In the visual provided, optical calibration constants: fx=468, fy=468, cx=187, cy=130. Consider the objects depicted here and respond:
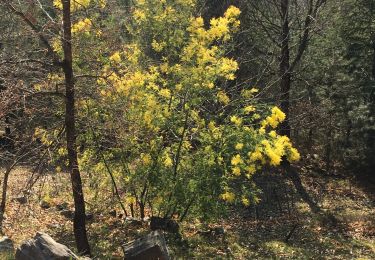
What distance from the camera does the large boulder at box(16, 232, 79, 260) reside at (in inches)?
276

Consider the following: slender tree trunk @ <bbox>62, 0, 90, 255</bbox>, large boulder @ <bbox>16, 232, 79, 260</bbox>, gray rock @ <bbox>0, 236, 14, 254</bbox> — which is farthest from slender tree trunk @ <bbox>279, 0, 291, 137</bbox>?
large boulder @ <bbox>16, 232, 79, 260</bbox>

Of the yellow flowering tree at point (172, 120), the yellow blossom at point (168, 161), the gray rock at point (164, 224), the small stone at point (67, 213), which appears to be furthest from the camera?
the small stone at point (67, 213)

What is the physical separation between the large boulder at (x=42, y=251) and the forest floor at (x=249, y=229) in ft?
7.62

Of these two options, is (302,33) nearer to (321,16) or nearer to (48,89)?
(321,16)

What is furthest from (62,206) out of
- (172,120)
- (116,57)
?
(116,57)

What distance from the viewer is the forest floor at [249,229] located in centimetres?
1204

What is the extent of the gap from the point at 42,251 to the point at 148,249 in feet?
6.64

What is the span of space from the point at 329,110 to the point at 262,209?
274 inches

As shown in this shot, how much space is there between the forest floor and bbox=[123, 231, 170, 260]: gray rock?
174 cm

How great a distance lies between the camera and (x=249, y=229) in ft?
50.2

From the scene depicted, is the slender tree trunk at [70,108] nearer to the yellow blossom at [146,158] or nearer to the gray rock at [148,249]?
the gray rock at [148,249]

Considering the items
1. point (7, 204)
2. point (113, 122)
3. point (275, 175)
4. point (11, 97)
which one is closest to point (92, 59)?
point (113, 122)

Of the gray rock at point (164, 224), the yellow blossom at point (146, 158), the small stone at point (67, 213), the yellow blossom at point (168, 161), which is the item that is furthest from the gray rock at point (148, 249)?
the small stone at point (67, 213)

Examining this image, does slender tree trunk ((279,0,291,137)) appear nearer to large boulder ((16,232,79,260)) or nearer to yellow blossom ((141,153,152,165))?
yellow blossom ((141,153,152,165))
